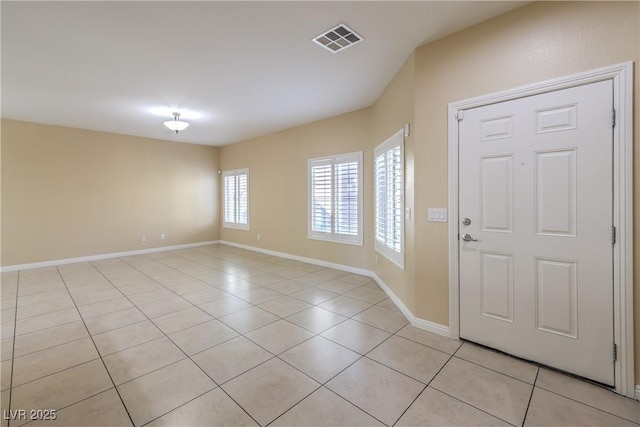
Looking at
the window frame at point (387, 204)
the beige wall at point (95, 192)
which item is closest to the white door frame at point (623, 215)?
the window frame at point (387, 204)

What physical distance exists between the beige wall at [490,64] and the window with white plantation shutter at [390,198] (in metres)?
0.49

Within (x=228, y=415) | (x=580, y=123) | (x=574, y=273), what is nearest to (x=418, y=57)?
(x=580, y=123)

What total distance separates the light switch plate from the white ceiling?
1616 millimetres

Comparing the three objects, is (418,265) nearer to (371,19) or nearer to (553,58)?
(553,58)

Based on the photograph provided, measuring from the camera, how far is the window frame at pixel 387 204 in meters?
3.19

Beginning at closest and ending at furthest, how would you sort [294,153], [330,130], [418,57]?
1. [418,57]
2. [330,130]
3. [294,153]

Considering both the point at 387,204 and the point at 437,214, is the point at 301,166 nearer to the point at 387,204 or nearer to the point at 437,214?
the point at 387,204

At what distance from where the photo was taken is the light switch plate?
8.48ft

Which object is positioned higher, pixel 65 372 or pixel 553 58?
pixel 553 58

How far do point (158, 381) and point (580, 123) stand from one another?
11.7ft

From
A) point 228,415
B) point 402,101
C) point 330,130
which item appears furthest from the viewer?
point 330,130

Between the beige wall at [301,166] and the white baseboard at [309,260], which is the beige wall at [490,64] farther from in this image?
the white baseboard at [309,260]

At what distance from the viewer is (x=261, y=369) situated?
215 centimetres

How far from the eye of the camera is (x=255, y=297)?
373 cm
